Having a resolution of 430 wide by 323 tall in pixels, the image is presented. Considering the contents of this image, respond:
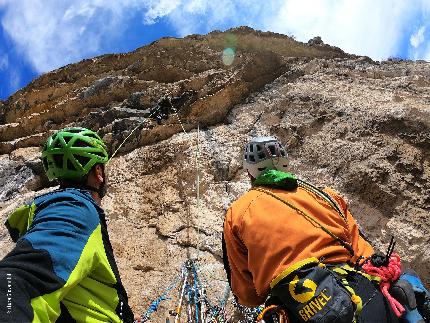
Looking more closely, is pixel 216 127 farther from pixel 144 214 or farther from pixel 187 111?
pixel 144 214

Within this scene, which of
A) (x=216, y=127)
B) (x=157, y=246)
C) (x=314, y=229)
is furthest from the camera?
(x=216, y=127)

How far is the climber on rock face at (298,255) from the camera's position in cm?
254

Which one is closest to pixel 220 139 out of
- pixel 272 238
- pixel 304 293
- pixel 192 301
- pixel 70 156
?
pixel 192 301

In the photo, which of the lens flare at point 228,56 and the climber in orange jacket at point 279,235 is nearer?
the climber in orange jacket at point 279,235

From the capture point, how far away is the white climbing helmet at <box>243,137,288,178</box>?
11.8 ft

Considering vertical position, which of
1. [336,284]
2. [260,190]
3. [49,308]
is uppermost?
[260,190]

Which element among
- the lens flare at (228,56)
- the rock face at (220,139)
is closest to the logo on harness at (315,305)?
the rock face at (220,139)

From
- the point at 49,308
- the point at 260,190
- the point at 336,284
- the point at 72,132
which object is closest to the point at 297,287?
the point at 336,284

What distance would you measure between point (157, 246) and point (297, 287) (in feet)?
14.7

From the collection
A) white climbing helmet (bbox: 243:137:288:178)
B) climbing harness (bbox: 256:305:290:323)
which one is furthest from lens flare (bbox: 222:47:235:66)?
climbing harness (bbox: 256:305:290:323)

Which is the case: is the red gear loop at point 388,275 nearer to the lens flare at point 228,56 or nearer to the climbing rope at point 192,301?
the climbing rope at point 192,301

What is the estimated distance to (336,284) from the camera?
2.59 meters

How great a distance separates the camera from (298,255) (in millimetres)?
2715

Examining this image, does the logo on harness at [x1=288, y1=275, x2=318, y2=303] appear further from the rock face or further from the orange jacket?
the rock face
